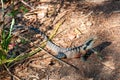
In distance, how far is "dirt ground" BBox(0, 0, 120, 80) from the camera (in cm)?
339

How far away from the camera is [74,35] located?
3891 mm

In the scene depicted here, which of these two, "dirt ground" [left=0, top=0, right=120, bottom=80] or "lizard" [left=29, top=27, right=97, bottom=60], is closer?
"dirt ground" [left=0, top=0, right=120, bottom=80]

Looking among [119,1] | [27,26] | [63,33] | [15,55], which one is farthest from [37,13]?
[119,1]

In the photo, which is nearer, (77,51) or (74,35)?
(77,51)

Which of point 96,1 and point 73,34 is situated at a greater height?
point 96,1

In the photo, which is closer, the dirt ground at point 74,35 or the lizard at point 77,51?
the dirt ground at point 74,35

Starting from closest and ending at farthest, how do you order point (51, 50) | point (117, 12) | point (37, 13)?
point (51, 50) → point (117, 12) → point (37, 13)

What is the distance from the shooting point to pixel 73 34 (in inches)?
154

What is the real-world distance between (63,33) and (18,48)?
A: 632 mm

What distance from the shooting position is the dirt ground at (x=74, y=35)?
3.39m

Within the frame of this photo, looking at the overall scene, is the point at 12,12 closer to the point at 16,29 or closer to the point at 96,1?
the point at 16,29

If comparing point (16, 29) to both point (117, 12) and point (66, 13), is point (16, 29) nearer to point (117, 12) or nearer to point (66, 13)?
point (66, 13)

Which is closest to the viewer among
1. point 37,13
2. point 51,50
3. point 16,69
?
point 16,69

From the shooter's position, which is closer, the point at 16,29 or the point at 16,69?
the point at 16,69
